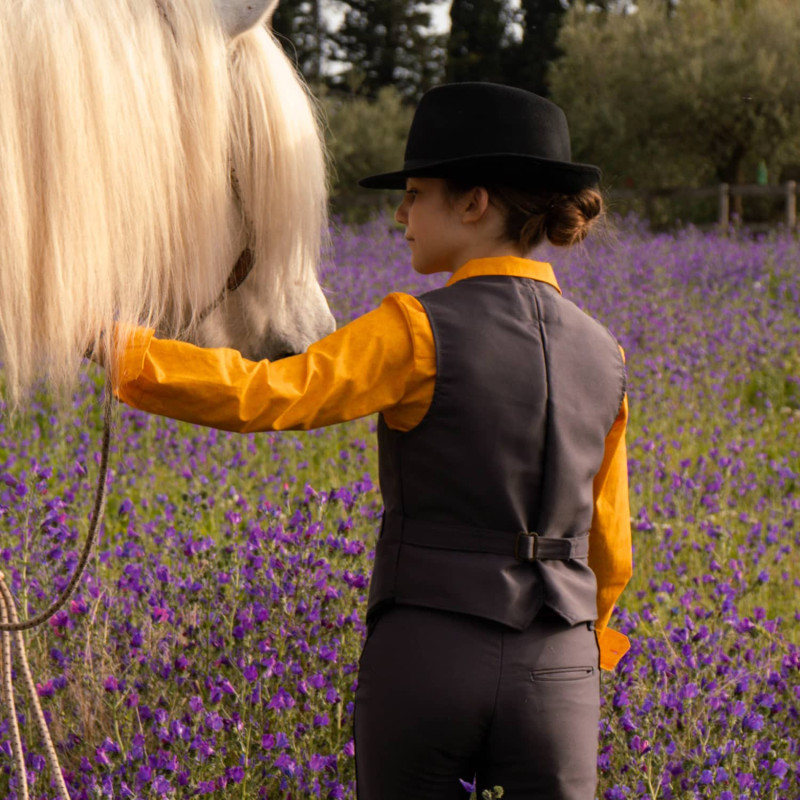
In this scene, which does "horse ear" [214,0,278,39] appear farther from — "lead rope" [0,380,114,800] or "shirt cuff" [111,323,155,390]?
"lead rope" [0,380,114,800]

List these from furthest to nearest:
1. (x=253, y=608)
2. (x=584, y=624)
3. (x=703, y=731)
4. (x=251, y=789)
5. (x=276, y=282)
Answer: (x=253, y=608) < (x=703, y=731) < (x=251, y=789) < (x=276, y=282) < (x=584, y=624)

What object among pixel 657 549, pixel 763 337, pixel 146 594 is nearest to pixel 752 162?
pixel 763 337

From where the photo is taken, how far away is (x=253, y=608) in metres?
2.34

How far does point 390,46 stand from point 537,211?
1397 inches

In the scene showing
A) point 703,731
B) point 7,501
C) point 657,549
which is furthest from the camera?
point 657,549

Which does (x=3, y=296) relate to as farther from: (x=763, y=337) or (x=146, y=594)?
(x=763, y=337)

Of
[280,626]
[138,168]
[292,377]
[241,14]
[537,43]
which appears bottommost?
[280,626]

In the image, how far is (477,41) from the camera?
1314 inches

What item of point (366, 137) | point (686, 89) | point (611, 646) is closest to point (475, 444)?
point (611, 646)

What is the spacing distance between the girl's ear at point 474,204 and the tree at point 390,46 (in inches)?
A: 1338

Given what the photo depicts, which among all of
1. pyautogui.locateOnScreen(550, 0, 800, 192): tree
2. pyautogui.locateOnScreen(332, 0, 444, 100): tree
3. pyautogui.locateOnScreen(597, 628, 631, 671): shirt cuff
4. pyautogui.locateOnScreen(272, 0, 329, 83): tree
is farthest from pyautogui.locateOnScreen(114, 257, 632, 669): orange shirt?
pyautogui.locateOnScreen(332, 0, 444, 100): tree

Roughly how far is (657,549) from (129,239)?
8.20ft

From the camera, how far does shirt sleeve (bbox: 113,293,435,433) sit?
4.38 feet

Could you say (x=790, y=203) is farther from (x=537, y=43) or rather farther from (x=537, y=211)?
(x=537, y=43)
